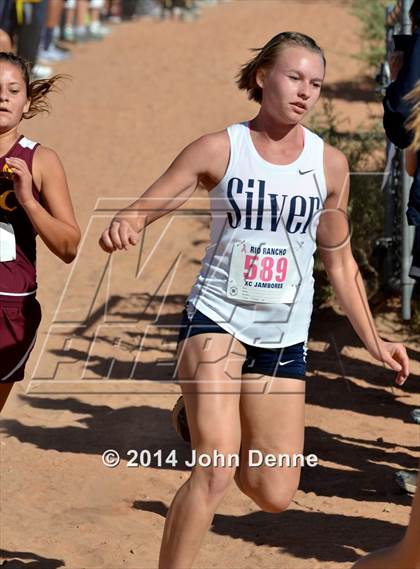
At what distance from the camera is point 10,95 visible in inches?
169

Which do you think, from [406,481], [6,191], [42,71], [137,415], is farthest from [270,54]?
[42,71]

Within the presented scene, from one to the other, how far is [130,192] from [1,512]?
644 cm

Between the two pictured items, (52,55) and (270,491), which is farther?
(52,55)

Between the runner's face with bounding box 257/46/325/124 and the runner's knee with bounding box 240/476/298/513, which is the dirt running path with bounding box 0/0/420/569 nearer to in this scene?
the runner's knee with bounding box 240/476/298/513

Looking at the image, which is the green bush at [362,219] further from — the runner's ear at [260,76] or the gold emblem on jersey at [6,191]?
the gold emblem on jersey at [6,191]

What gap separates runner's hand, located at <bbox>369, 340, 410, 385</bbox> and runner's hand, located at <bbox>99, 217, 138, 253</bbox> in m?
0.95

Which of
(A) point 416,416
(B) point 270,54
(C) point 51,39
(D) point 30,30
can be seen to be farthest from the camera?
(C) point 51,39

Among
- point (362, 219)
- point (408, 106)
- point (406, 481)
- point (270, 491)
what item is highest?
point (408, 106)

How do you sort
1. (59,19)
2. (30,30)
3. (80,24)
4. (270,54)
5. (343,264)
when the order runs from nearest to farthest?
(270,54) → (343,264) → (30,30) → (59,19) → (80,24)

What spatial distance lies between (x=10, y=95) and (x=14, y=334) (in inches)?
33.8

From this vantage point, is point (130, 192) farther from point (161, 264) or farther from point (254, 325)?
point (254, 325)

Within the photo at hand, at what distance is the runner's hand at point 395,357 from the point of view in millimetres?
4148

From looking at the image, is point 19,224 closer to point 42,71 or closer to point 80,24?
point 42,71

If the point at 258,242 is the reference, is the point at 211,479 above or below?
below
